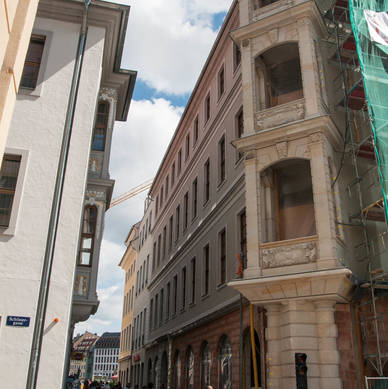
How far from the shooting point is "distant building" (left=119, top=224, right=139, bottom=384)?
154 ft

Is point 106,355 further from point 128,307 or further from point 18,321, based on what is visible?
point 18,321

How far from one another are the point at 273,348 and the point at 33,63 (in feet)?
34.2

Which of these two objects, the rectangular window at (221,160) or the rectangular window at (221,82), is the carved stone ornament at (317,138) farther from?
the rectangular window at (221,82)

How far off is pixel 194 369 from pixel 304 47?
14822mm

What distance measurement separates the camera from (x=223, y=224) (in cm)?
2034

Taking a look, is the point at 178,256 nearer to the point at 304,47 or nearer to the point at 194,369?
the point at 194,369

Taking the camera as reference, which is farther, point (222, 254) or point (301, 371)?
point (222, 254)

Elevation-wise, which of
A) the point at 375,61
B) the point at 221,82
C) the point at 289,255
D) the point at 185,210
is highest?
the point at 221,82

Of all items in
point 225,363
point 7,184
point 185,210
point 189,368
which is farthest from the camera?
point 185,210

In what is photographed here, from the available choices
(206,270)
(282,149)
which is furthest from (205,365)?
(282,149)

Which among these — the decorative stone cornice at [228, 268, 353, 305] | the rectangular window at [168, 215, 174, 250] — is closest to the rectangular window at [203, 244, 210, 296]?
the decorative stone cornice at [228, 268, 353, 305]

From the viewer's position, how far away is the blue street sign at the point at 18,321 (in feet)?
34.0

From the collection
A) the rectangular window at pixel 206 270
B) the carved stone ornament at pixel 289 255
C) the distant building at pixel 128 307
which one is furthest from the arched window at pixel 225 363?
the distant building at pixel 128 307

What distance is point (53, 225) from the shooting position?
11.3 m
